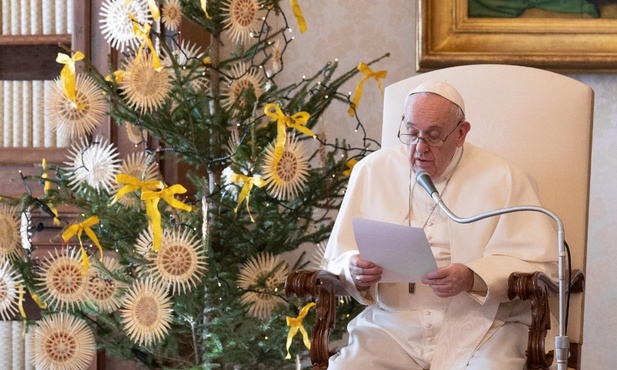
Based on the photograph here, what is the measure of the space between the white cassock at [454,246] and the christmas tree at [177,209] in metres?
0.42

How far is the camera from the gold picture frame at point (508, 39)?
160 inches

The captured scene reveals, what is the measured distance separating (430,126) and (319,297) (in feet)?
2.02

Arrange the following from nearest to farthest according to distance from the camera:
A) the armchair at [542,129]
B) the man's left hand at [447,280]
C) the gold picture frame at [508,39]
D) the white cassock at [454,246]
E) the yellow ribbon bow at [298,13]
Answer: the man's left hand at [447,280] → the white cassock at [454,246] → the armchair at [542,129] → the yellow ribbon bow at [298,13] → the gold picture frame at [508,39]

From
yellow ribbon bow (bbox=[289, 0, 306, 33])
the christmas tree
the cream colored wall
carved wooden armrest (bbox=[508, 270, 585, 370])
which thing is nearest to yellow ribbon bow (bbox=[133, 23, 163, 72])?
the christmas tree

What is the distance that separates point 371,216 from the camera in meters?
3.05

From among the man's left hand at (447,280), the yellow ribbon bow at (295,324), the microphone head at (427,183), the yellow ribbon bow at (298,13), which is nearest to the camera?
the microphone head at (427,183)

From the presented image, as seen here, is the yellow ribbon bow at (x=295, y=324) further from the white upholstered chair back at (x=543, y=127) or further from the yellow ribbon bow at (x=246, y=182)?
the white upholstered chair back at (x=543, y=127)

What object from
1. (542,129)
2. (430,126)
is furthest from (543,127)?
(430,126)

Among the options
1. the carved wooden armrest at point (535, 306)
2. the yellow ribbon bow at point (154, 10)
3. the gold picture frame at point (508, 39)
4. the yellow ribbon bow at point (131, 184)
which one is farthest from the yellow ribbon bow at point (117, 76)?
the carved wooden armrest at point (535, 306)

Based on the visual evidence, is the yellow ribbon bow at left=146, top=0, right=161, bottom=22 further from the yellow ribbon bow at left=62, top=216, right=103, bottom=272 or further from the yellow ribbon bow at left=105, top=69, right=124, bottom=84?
the yellow ribbon bow at left=62, top=216, right=103, bottom=272

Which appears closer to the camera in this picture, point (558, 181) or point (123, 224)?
point (558, 181)

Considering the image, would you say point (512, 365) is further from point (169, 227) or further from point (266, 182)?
point (169, 227)

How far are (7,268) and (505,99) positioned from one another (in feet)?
6.28

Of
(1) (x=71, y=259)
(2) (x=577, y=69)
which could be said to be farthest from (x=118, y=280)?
(2) (x=577, y=69)
